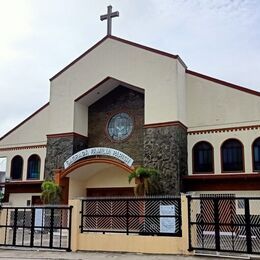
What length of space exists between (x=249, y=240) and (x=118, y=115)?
1395 centimetres

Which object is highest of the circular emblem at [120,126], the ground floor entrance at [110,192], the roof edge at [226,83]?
the roof edge at [226,83]

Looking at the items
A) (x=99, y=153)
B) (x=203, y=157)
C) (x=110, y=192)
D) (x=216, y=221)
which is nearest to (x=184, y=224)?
(x=216, y=221)

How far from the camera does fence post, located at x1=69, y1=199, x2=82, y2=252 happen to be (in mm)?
13969

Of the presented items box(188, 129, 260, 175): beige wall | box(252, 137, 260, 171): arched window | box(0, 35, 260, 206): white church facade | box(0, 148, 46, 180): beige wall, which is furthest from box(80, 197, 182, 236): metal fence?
box(0, 148, 46, 180): beige wall

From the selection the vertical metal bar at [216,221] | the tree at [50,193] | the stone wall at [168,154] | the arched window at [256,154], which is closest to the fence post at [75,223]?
the vertical metal bar at [216,221]

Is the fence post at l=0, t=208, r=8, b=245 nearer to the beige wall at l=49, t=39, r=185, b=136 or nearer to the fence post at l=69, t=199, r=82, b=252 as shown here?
the fence post at l=69, t=199, r=82, b=252

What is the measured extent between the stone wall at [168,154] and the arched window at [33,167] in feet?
27.5

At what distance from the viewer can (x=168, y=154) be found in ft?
68.0

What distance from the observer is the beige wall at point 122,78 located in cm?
2153

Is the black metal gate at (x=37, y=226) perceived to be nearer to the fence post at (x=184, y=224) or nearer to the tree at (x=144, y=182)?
the fence post at (x=184, y=224)

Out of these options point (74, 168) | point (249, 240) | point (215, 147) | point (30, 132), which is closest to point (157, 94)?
point (215, 147)

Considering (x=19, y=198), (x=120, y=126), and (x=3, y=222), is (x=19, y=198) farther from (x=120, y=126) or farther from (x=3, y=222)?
(x=3, y=222)

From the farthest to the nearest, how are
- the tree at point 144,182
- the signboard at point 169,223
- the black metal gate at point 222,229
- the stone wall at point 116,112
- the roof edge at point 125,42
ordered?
the stone wall at point 116,112, the roof edge at point 125,42, the tree at point 144,182, the signboard at point 169,223, the black metal gate at point 222,229

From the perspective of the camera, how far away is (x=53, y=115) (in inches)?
973
